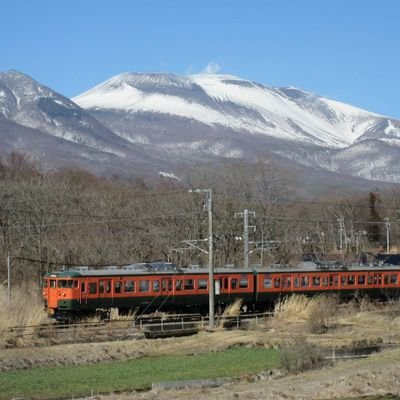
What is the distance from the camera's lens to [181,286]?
43562mm

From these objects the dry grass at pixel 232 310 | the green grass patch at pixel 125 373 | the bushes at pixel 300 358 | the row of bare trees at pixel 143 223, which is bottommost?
the green grass patch at pixel 125 373

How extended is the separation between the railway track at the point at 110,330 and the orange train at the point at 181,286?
97cm

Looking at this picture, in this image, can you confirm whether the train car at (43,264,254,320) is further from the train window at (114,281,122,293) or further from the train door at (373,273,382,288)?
the train door at (373,273,382,288)

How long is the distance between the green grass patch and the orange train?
7841mm

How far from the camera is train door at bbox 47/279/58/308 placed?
4059 centimetres

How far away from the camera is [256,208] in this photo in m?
77.6

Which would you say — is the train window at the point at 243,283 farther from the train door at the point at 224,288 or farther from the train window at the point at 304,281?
the train window at the point at 304,281

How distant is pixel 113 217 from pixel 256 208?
13.0 metres

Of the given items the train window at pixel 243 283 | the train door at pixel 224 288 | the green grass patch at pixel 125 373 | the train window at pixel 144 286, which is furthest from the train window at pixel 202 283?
the green grass patch at pixel 125 373

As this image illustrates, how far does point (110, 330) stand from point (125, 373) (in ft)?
30.8

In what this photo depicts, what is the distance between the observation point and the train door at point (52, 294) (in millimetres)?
40594

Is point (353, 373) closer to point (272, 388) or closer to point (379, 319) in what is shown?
point (272, 388)

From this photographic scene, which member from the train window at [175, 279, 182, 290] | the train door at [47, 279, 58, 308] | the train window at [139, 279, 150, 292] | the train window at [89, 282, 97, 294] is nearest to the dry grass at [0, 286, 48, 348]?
the train door at [47, 279, 58, 308]

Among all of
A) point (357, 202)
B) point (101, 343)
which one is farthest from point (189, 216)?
point (357, 202)
